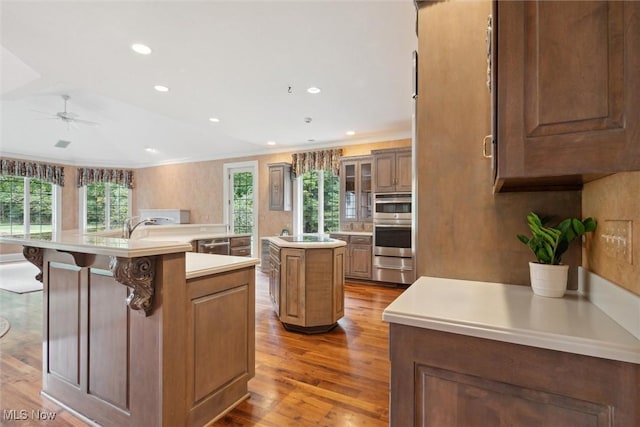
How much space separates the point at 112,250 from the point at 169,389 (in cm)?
75

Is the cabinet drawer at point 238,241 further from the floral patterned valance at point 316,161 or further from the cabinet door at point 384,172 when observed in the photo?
the cabinet door at point 384,172

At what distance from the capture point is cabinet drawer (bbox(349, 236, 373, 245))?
203 inches

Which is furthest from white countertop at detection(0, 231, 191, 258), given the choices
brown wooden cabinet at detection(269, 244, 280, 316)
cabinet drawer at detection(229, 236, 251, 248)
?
cabinet drawer at detection(229, 236, 251, 248)

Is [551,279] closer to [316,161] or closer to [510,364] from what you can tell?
[510,364]

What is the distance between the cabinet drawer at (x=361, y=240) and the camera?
16.9 ft

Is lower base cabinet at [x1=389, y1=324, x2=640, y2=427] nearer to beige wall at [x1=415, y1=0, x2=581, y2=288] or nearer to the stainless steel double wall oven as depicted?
beige wall at [x1=415, y1=0, x2=581, y2=288]

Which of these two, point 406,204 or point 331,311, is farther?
point 406,204

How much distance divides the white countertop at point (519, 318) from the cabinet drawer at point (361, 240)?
3863 millimetres

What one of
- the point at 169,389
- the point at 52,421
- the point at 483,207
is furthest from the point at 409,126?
the point at 52,421

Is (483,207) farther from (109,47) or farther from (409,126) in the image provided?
(409,126)

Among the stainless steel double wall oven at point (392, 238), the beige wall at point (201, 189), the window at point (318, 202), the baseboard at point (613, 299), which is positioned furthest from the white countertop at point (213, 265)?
the beige wall at point (201, 189)

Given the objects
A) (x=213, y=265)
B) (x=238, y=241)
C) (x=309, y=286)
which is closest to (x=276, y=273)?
(x=309, y=286)

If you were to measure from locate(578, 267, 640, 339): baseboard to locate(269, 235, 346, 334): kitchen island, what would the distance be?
2.15m

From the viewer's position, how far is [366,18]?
2.27 metres
